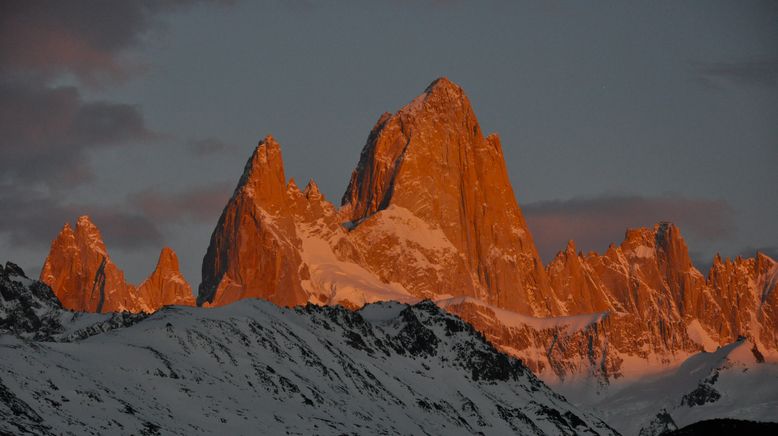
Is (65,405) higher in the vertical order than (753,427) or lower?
higher

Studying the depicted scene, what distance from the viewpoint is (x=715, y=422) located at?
168625mm

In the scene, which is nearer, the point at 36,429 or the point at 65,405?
the point at 36,429

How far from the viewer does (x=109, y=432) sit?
196625 mm

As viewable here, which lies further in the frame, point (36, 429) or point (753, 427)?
point (36, 429)

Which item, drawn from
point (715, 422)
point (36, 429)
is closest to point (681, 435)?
point (715, 422)

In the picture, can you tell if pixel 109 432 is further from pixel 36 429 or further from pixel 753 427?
pixel 753 427

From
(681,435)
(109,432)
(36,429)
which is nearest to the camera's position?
(681,435)

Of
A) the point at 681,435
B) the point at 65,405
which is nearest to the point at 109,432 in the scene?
the point at 65,405

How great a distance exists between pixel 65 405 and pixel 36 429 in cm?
1565

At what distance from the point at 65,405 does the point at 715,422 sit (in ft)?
240

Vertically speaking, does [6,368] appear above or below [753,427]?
above

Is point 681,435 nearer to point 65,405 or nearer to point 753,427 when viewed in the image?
point 753,427

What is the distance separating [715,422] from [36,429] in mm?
68395

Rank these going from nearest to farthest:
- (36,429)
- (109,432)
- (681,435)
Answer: (681,435) < (36,429) < (109,432)
